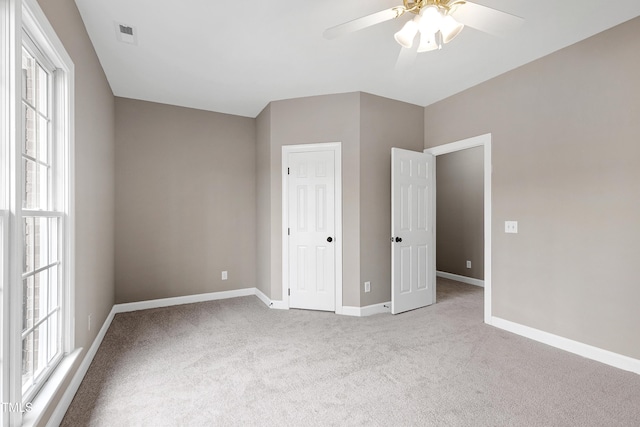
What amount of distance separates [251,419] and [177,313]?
227 centimetres

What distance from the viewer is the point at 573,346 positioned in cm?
261

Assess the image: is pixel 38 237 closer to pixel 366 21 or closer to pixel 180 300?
pixel 366 21

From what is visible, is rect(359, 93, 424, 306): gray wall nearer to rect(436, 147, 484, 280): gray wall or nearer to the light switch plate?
the light switch plate

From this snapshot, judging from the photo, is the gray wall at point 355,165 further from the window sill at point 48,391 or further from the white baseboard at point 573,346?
the window sill at point 48,391

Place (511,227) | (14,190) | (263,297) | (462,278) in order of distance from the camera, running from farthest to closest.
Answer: (462,278) → (263,297) → (511,227) → (14,190)

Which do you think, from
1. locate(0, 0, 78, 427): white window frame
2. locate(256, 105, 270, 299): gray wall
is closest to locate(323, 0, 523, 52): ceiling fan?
locate(0, 0, 78, 427): white window frame

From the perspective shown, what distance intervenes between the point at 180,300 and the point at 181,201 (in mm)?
1302

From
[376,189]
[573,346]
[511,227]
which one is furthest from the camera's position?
[376,189]

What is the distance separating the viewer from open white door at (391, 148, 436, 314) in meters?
3.60

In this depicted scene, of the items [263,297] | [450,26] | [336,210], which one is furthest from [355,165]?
[263,297]

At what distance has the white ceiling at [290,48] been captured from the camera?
2141 mm

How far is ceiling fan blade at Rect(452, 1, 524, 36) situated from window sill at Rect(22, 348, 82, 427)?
9.83ft

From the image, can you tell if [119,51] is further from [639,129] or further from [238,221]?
[639,129]

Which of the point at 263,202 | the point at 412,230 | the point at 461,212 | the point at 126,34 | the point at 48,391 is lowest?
the point at 48,391
